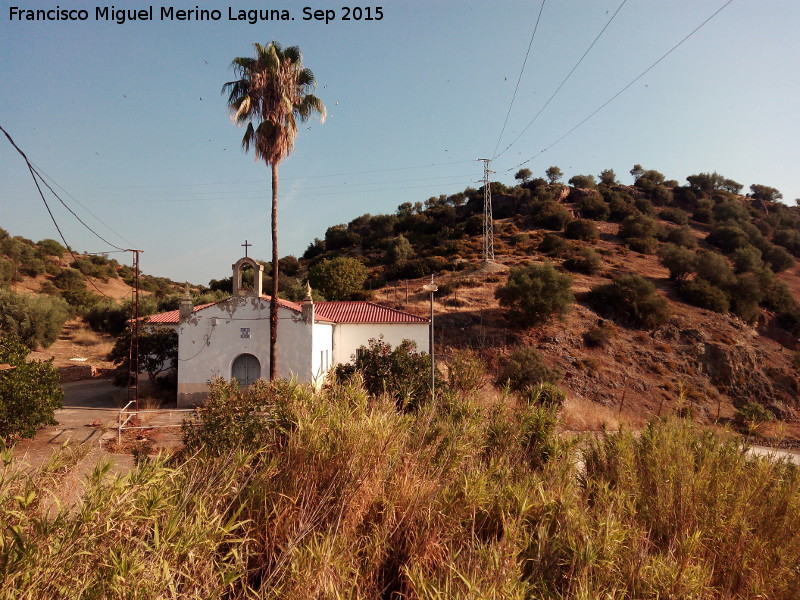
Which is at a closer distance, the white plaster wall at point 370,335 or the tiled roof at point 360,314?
the white plaster wall at point 370,335

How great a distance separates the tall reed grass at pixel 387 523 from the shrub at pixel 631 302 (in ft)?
108

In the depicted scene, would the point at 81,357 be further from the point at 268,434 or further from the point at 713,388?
the point at 713,388

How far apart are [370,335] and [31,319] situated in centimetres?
2419

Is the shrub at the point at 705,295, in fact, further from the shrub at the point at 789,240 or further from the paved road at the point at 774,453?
the shrub at the point at 789,240

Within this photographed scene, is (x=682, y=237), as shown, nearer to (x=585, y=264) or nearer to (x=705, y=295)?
(x=585, y=264)

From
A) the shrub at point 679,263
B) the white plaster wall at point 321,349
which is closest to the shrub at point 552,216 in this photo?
the shrub at point 679,263

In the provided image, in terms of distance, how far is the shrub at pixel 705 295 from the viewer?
4081cm

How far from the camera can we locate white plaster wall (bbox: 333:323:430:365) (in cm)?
2386

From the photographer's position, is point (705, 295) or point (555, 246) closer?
point (705, 295)

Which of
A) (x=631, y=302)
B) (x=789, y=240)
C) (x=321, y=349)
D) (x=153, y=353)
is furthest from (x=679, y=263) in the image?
(x=153, y=353)

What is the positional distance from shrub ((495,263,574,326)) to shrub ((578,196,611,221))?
119ft

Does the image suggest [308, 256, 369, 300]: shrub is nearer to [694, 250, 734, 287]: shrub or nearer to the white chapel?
the white chapel

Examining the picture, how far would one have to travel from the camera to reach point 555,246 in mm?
53844

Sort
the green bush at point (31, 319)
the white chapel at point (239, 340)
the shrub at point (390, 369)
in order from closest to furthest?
the shrub at point (390, 369) < the white chapel at point (239, 340) < the green bush at point (31, 319)
